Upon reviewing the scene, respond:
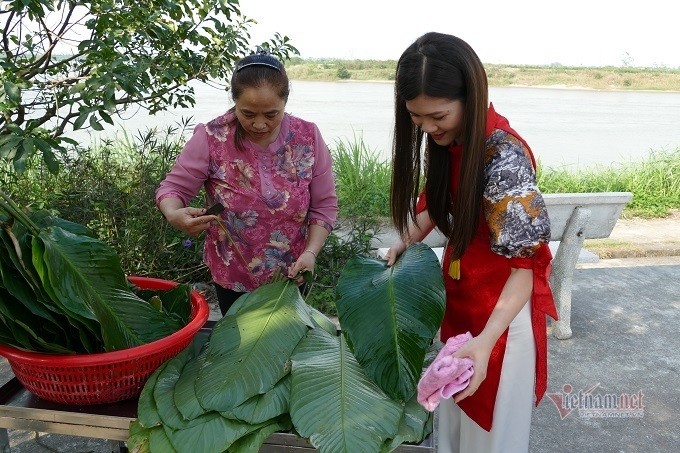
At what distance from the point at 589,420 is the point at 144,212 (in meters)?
2.84

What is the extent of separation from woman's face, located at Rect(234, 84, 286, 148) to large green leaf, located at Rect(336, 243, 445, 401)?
0.51m

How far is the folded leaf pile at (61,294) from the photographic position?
1.39 m

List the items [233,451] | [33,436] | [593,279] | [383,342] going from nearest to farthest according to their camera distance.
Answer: [233,451] < [383,342] < [33,436] < [593,279]

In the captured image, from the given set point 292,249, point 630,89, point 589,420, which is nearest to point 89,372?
point 292,249

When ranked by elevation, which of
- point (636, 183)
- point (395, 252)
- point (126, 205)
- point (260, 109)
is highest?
point (260, 109)

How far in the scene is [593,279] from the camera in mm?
4941

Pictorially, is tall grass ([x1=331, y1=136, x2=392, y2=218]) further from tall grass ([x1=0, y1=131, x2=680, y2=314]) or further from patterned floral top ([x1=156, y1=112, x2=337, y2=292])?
patterned floral top ([x1=156, y1=112, x2=337, y2=292])

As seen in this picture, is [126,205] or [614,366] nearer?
[614,366]

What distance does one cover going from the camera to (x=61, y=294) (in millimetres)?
1395

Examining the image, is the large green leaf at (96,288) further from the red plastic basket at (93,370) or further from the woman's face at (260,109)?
the woman's face at (260,109)

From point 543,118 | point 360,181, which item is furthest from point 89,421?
point 543,118

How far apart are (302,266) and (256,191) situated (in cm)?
30

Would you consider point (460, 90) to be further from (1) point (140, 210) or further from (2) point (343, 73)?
(2) point (343, 73)

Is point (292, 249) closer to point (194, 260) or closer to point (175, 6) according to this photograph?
point (175, 6)
